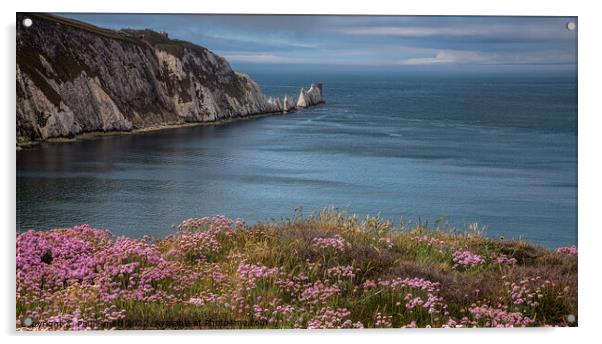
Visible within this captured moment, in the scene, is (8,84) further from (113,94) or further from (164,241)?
(164,241)

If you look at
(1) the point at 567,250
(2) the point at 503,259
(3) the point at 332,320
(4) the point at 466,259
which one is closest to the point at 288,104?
(4) the point at 466,259

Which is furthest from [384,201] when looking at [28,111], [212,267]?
[28,111]

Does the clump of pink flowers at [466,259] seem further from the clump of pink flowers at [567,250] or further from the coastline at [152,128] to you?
the coastline at [152,128]

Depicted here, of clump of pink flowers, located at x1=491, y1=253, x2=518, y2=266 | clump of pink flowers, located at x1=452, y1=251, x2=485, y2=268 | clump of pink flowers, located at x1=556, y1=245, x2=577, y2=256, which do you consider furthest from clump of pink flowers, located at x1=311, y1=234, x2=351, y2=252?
clump of pink flowers, located at x1=556, y1=245, x2=577, y2=256

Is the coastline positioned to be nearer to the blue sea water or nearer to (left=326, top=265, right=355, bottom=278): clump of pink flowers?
the blue sea water

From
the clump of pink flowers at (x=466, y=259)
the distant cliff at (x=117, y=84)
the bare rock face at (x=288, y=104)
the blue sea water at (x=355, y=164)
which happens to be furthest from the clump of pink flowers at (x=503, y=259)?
the bare rock face at (x=288, y=104)

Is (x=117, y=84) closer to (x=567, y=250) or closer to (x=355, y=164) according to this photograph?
(x=355, y=164)
